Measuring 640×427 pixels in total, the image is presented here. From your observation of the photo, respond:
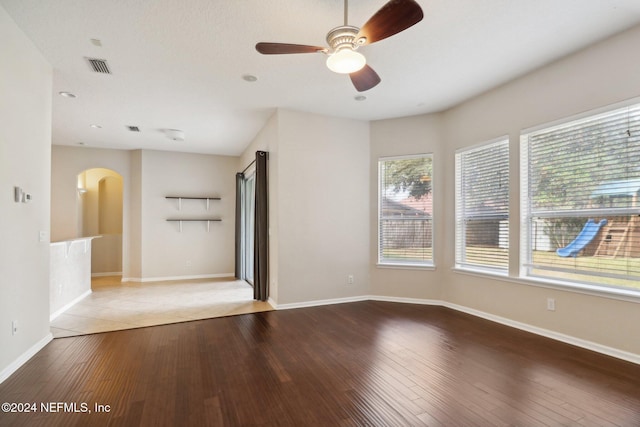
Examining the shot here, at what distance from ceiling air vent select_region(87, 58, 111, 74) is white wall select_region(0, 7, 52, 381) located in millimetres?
412

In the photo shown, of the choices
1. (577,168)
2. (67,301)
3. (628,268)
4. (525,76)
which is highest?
(525,76)

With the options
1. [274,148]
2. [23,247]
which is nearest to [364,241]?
[274,148]

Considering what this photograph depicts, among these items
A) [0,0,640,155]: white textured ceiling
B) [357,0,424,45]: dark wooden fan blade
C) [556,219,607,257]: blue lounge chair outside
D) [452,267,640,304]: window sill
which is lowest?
[452,267,640,304]: window sill

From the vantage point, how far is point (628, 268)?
2.82 m

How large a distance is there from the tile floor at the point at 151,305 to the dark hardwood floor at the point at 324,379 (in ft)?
1.54

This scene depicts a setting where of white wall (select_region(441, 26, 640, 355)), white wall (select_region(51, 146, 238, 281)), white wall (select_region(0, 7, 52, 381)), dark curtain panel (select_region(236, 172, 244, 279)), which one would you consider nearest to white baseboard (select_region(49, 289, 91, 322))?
white wall (select_region(0, 7, 52, 381))

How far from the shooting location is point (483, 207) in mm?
4203

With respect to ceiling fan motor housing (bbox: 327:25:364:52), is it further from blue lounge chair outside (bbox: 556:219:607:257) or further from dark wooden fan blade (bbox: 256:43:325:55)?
blue lounge chair outside (bbox: 556:219:607:257)

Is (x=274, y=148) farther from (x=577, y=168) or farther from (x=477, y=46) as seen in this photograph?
(x=577, y=168)

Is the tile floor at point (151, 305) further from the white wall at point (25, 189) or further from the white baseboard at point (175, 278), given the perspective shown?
the white wall at point (25, 189)

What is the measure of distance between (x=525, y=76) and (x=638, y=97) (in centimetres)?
112

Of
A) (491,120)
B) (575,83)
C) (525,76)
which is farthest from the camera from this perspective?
(491,120)

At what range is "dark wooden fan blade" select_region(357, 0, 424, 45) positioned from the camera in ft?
5.94

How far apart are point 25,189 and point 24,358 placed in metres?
1.53
